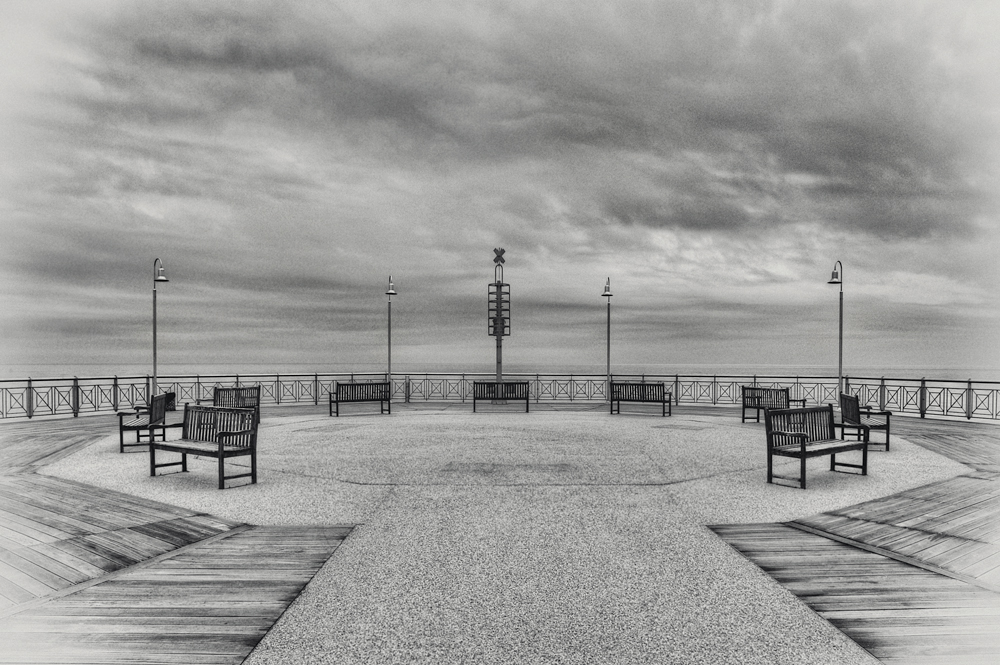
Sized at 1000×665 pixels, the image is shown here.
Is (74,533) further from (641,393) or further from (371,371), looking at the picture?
(371,371)

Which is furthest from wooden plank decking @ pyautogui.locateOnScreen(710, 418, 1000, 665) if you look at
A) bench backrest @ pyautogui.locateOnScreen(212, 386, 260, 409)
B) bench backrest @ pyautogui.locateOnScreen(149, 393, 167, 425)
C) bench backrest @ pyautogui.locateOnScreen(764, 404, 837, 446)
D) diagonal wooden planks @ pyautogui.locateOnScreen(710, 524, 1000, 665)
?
bench backrest @ pyautogui.locateOnScreen(212, 386, 260, 409)

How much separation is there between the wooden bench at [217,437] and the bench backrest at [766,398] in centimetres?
1029

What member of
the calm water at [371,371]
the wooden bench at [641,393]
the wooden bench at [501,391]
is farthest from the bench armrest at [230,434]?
the calm water at [371,371]

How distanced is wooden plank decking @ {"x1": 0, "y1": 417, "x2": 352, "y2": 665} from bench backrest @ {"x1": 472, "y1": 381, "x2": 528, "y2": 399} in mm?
11194

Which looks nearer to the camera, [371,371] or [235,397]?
[235,397]

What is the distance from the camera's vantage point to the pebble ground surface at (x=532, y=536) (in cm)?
338

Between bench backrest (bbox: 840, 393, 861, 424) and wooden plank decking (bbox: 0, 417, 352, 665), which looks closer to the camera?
wooden plank decking (bbox: 0, 417, 352, 665)

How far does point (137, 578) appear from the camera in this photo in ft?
14.2

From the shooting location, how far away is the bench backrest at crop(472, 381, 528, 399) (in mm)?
17328

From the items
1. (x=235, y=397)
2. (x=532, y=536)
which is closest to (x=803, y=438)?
(x=532, y=536)

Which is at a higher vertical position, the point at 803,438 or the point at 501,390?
the point at 803,438

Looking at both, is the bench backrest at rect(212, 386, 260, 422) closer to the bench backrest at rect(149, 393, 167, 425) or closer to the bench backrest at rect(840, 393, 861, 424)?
the bench backrest at rect(149, 393, 167, 425)

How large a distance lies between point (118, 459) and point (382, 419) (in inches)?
267

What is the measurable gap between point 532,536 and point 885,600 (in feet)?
8.84
